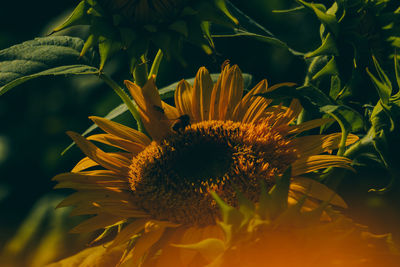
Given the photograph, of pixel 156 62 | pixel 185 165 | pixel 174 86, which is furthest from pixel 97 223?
pixel 174 86

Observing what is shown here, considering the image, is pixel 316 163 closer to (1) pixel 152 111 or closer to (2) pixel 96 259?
(1) pixel 152 111

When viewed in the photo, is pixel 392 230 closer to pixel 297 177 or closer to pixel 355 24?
pixel 297 177

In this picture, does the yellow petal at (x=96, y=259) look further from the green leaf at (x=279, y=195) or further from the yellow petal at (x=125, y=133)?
the green leaf at (x=279, y=195)

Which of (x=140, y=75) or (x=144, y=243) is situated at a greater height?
(x=140, y=75)

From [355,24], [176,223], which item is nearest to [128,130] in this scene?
[176,223]

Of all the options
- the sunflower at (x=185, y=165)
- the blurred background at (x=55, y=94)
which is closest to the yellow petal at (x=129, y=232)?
the sunflower at (x=185, y=165)

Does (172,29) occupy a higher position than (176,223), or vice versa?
(172,29)

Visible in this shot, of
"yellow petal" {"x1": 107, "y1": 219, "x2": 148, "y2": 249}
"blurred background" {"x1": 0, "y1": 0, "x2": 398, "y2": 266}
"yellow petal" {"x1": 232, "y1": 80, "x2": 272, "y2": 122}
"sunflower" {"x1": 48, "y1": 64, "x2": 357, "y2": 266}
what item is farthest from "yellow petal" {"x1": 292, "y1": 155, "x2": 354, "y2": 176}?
"blurred background" {"x1": 0, "y1": 0, "x2": 398, "y2": 266}
